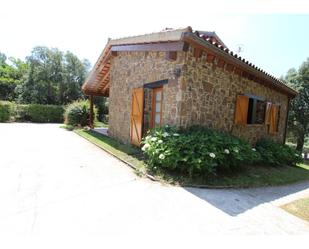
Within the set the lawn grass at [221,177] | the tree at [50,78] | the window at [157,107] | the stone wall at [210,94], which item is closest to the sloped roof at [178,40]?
the stone wall at [210,94]

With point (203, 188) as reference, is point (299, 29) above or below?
above

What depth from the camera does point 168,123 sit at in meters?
6.45

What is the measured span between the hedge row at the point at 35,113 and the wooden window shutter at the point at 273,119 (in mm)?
17496

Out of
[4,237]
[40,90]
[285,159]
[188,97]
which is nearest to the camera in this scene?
[4,237]

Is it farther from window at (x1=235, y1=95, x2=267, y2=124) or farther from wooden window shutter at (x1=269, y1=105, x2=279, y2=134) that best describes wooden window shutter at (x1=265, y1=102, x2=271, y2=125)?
wooden window shutter at (x1=269, y1=105, x2=279, y2=134)

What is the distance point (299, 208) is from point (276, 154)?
4.75 meters

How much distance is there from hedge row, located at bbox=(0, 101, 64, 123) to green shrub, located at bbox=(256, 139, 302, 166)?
1760 cm

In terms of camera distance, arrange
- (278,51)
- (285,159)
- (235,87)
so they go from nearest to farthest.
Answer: (235,87) < (285,159) < (278,51)

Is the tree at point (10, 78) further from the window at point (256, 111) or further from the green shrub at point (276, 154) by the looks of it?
the green shrub at point (276, 154)

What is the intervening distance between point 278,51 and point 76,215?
→ 48.9 feet

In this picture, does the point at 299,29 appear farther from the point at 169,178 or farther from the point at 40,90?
the point at 40,90

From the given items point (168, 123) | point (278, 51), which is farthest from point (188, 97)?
point (278, 51)

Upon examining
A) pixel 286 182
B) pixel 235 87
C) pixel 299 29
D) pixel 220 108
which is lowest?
pixel 286 182

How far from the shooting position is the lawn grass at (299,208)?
3885 mm
